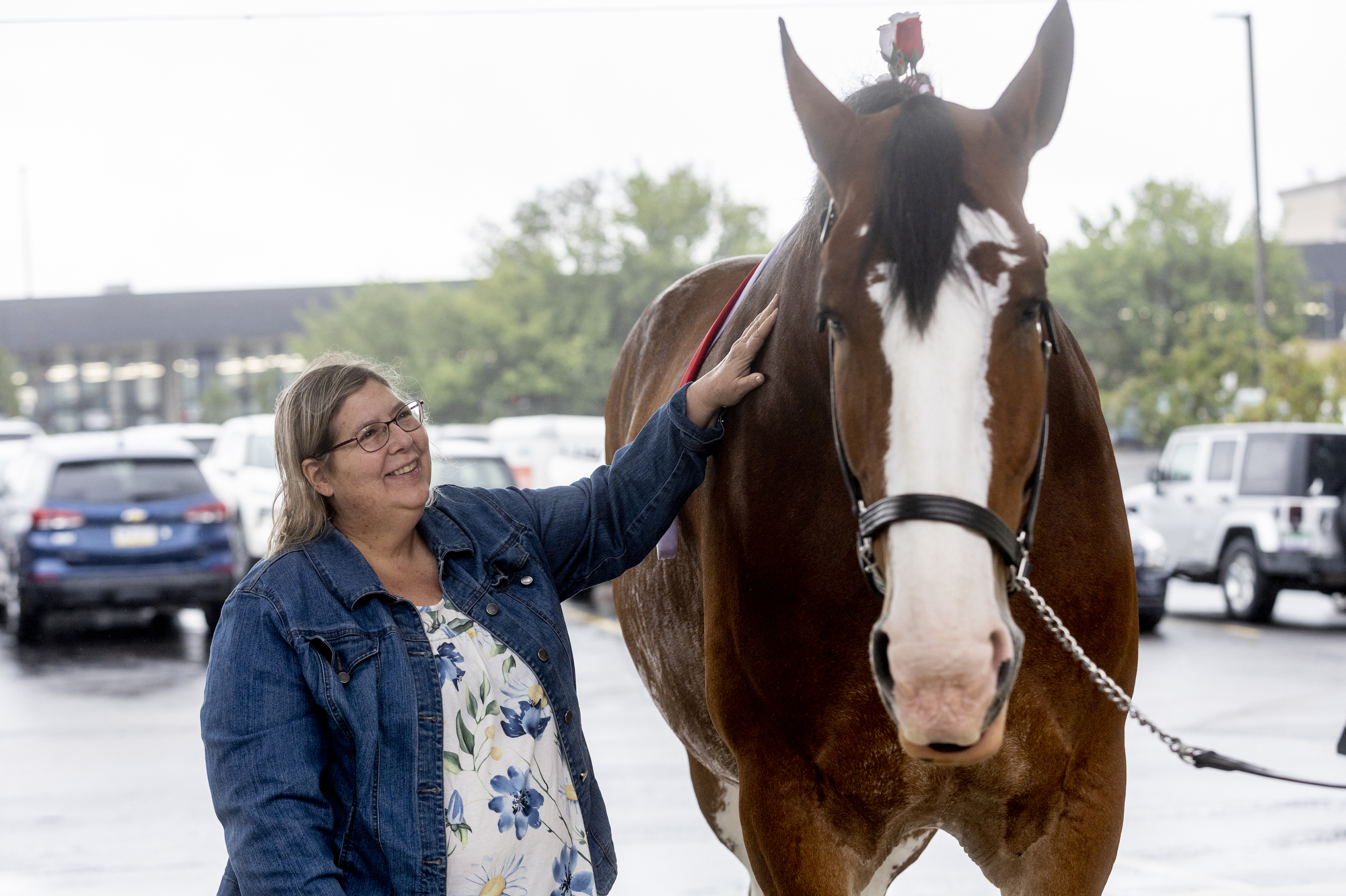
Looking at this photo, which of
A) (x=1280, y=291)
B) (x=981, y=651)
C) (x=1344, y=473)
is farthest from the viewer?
(x=1280, y=291)

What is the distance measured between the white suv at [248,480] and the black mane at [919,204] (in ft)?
43.6

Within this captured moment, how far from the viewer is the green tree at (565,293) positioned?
121ft

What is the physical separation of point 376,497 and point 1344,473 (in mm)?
12641

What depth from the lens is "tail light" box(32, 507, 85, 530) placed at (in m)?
11.5

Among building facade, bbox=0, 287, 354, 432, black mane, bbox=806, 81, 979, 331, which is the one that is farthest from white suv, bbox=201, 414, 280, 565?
building facade, bbox=0, 287, 354, 432

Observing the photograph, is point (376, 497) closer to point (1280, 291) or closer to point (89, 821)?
point (89, 821)

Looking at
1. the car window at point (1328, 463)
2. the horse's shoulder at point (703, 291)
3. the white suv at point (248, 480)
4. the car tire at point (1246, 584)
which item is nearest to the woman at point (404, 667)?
the horse's shoulder at point (703, 291)

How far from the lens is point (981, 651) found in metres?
1.69

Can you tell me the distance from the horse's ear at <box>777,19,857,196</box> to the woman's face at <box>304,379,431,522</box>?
3.35 feet

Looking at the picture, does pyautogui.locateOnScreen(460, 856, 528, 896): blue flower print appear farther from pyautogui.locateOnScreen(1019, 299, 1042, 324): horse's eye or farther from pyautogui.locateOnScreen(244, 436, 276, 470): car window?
pyautogui.locateOnScreen(244, 436, 276, 470): car window

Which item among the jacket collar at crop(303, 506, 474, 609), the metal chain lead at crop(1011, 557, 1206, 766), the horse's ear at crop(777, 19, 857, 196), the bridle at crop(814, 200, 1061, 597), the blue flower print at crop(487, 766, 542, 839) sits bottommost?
the blue flower print at crop(487, 766, 542, 839)

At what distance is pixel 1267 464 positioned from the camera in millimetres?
13281

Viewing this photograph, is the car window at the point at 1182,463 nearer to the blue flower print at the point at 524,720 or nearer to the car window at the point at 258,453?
the car window at the point at 258,453

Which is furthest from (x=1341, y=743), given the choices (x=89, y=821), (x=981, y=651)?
(x=89, y=821)
